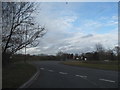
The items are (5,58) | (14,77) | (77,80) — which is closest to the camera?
(77,80)

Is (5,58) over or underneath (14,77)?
over

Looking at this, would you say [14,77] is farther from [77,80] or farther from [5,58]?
[5,58]

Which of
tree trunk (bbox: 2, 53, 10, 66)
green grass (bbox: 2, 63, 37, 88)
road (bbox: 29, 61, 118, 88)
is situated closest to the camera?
green grass (bbox: 2, 63, 37, 88)

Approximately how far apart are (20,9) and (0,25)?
13.8 feet

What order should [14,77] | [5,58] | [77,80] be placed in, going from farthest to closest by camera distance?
[5,58], [14,77], [77,80]

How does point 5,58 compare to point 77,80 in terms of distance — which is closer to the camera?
point 77,80

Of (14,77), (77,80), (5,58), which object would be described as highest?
(5,58)

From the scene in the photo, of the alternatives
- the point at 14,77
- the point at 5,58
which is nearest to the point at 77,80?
the point at 14,77

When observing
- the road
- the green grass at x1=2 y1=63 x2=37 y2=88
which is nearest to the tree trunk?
the green grass at x1=2 y1=63 x2=37 y2=88

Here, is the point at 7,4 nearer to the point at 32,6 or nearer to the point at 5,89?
the point at 32,6

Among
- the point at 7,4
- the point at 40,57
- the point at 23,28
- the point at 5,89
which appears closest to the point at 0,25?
the point at 7,4

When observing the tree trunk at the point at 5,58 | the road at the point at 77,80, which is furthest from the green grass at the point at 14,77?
the tree trunk at the point at 5,58

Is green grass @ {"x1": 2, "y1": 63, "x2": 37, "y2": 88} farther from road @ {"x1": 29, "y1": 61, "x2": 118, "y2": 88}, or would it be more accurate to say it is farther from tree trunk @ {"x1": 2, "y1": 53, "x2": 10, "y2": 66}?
tree trunk @ {"x1": 2, "y1": 53, "x2": 10, "y2": 66}

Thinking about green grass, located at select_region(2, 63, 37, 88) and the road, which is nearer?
green grass, located at select_region(2, 63, 37, 88)
